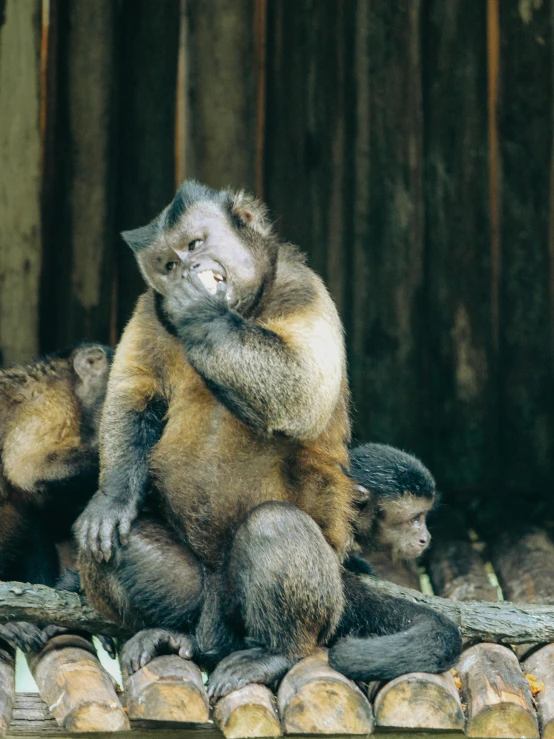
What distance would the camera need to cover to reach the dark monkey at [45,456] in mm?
8172

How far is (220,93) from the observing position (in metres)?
9.41

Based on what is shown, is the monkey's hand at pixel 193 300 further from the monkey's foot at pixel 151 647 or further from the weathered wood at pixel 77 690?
the weathered wood at pixel 77 690

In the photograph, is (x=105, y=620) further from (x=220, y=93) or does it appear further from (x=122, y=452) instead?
(x=220, y=93)

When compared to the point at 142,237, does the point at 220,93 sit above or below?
above

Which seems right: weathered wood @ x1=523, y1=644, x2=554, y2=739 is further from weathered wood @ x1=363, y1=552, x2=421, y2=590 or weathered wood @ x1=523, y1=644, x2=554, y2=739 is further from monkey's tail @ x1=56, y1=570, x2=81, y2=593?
monkey's tail @ x1=56, y1=570, x2=81, y2=593

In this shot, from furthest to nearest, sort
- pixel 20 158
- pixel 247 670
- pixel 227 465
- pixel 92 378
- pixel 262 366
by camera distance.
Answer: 1. pixel 20 158
2. pixel 92 378
3. pixel 227 465
4. pixel 262 366
5. pixel 247 670

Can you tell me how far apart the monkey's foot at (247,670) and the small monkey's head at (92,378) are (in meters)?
2.53

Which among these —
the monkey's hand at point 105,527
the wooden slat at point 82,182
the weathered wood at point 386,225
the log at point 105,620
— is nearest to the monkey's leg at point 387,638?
the log at point 105,620

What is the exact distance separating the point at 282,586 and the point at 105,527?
90 centimetres

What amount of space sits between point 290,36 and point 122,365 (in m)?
3.22

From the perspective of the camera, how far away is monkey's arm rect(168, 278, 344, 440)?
21.3ft

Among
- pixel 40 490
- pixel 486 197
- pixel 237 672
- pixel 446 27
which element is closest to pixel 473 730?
pixel 237 672

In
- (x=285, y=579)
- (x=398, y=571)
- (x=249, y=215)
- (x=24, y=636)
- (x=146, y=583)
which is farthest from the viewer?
(x=398, y=571)

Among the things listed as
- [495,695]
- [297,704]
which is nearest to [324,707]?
[297,704]
